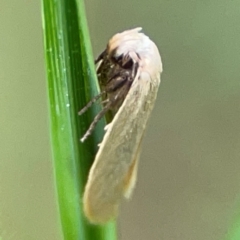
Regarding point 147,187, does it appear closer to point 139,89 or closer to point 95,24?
point 95,24

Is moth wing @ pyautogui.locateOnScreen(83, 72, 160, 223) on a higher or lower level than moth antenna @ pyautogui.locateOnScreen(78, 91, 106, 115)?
lower

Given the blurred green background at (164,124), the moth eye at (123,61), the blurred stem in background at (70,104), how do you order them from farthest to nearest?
the blurred green background at (164,124)
the moth eye at (123,61)
the blurred stem in background at (70,104)

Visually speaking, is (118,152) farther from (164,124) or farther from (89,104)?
(164,124)

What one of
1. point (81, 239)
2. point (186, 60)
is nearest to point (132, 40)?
point (81, 239)

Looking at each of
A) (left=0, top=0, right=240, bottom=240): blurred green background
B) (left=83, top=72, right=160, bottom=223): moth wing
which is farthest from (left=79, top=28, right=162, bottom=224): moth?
(left=0, top=0, right=240, bottom=240): blurred green background

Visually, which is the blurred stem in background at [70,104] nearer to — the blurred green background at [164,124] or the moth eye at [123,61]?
the moth eye at [123,61]

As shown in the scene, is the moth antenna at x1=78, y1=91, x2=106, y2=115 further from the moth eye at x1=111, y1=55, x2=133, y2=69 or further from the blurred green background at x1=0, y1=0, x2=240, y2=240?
the blurred green background at x1=0, y1=0, x2=240, y2=240

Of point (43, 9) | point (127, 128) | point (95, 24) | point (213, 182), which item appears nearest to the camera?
point (43, 9)

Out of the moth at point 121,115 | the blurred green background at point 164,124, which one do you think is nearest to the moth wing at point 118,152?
the moth at point 121,115
